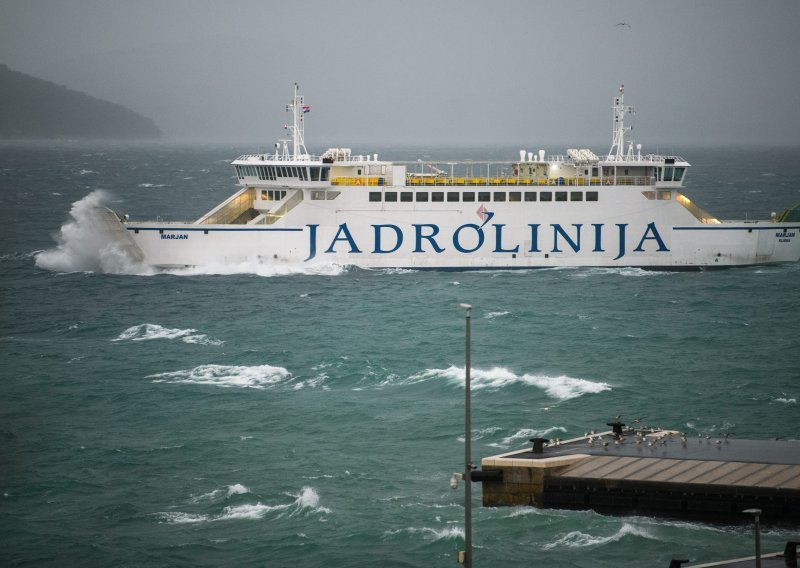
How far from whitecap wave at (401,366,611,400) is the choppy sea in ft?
0.66

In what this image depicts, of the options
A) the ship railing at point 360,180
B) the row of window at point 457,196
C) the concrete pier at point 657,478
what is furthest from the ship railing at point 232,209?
the concrete pier at point 657,478

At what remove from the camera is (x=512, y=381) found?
4506 centimetres

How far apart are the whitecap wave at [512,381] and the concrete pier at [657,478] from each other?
11414 mm

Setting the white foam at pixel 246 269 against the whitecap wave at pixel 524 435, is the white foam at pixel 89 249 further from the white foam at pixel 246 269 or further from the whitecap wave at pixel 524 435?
the whitecap wave at pixel 524 435

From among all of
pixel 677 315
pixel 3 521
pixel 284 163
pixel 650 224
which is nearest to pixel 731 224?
pixel 650 224

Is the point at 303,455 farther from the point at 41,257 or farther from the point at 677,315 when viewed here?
the point at 41,257

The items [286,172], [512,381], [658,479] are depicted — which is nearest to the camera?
[658,479]

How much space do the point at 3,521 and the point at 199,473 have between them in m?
5.92

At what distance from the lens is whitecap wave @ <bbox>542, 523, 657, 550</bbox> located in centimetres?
2845

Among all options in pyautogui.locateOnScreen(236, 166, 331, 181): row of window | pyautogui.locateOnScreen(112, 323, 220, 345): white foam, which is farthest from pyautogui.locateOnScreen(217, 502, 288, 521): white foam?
pyautogui.locateOnScreen(236, 166, 331, 181): row of window

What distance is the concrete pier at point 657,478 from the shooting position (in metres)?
28.3

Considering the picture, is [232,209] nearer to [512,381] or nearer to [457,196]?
[457,196]

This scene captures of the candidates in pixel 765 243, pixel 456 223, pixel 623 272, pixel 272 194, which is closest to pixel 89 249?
pixel 272 194

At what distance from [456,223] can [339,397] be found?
96.3ft
